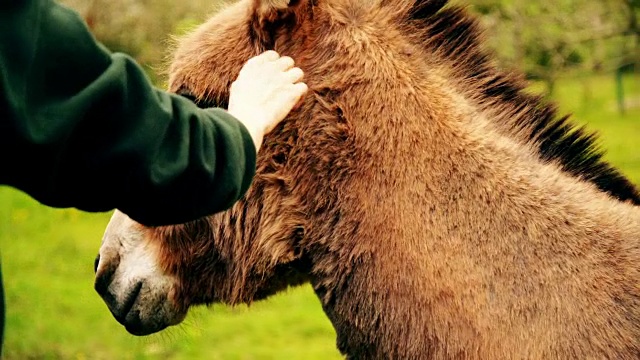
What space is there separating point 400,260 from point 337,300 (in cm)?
28

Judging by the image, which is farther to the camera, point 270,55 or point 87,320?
point 87,320

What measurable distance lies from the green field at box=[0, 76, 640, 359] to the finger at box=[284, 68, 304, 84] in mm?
2904

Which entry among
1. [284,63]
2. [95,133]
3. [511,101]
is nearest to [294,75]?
[284,63]

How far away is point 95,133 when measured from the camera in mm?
1732

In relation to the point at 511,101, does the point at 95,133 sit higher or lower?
lower

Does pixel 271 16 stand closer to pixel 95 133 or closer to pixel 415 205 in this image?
pixel 415 205

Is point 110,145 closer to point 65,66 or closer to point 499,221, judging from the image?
point 65,66

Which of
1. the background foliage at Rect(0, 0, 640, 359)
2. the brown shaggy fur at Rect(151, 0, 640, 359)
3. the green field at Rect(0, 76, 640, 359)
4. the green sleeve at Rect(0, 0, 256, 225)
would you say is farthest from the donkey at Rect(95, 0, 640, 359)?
the background foliage at Rect(0, 0, 640, 359)

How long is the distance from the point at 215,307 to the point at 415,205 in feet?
10.0

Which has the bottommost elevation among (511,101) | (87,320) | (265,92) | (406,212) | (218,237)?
(87,320)

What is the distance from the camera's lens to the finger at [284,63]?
2633 millimetres

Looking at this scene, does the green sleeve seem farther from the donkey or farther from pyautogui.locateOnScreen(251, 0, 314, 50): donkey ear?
pyautogui.locateOnScreen(251, 0, 314, 50): donkey ear

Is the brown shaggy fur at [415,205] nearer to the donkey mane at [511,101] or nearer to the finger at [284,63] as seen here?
the donkey mane at [511,101]

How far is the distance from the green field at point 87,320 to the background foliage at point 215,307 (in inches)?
0.5
